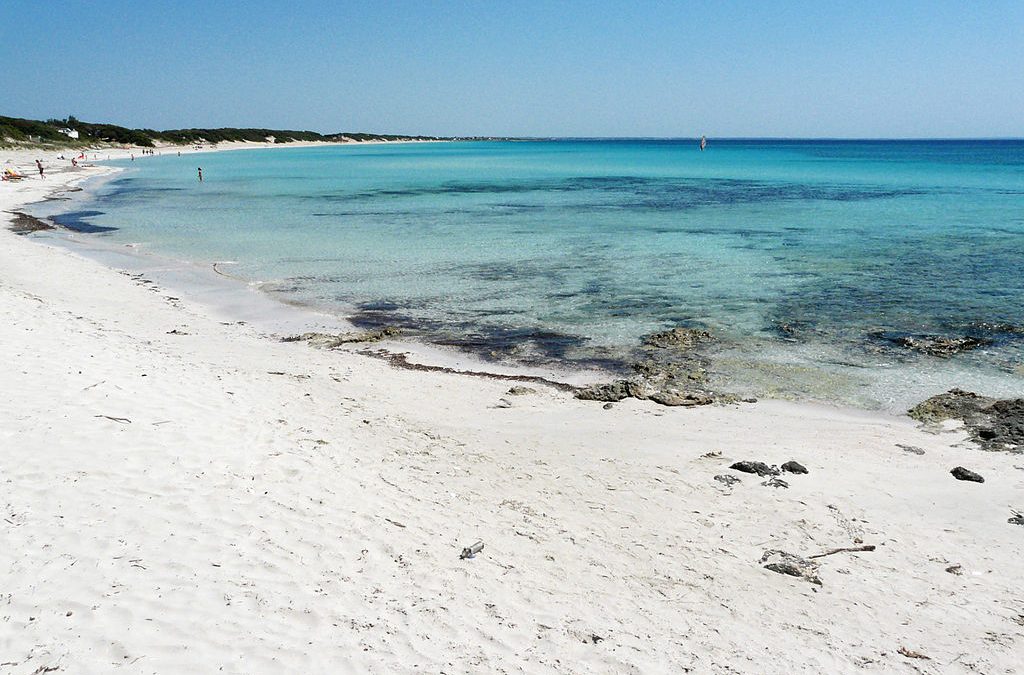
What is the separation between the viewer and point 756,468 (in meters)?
7.73

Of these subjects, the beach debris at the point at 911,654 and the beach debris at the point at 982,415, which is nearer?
the beach debris at the point at 911,654

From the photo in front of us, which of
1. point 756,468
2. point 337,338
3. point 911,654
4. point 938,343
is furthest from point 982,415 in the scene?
point 337,338

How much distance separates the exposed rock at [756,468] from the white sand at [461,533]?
0.25m

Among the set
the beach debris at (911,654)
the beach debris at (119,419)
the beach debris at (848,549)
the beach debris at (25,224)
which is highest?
the beach debris at (25,224)

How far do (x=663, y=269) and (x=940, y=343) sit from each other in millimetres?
8401

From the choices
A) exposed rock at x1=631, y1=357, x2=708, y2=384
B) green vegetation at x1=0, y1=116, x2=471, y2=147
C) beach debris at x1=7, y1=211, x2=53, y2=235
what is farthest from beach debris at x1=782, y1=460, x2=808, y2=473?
green vegetation at x1=0, y1=116, x2=471, y2=147

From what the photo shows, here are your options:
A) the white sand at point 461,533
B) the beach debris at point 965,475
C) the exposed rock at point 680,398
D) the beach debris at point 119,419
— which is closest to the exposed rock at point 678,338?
the exposed rock at point 680,398

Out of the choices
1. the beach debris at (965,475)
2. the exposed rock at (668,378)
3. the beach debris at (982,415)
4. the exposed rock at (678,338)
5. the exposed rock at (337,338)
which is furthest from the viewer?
the exposed rock at (337,338)

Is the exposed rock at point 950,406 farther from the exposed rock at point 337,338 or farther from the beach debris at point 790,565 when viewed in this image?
the exposed rock at point 337,338

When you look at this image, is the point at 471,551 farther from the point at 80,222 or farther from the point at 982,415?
the point at 80,222

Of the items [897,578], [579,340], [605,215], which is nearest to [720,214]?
[605,215]

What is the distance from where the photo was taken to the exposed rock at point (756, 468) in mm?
7680

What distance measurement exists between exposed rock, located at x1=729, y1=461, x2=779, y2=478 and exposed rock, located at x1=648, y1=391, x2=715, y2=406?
2211 millimetres

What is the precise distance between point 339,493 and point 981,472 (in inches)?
276
